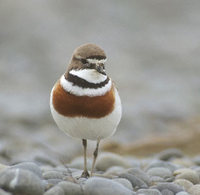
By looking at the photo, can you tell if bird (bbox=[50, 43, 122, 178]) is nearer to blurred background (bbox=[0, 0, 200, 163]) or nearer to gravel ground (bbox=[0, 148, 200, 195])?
gravel ground (bbox=[0, 148, 200, 195])

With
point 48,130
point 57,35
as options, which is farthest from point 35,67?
point 48,130

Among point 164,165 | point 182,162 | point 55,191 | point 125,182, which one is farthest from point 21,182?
point 182,162

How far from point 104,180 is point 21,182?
32.3 inches

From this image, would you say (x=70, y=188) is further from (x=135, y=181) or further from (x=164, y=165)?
(x=164, y=165)

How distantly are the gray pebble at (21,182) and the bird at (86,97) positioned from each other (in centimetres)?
108

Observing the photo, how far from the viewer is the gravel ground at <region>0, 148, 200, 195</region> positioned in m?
5.40

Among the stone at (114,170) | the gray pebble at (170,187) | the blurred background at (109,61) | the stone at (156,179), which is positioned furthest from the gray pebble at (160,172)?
the blurred background at (109,61)

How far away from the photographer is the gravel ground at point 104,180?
5.40 m

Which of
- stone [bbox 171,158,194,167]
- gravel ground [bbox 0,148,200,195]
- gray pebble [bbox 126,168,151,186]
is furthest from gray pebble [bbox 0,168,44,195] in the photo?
stone [bbox 171,158,194,167]

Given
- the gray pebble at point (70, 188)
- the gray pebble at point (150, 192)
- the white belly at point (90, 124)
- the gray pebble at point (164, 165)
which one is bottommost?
the gray pebble at point (70, 188)

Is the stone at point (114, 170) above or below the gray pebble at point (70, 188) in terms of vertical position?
above

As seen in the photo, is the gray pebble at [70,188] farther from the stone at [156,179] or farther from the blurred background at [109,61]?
the blurred background at [109,61]

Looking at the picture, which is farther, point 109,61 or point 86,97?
point 109,61

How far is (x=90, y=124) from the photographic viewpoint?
6.37m
